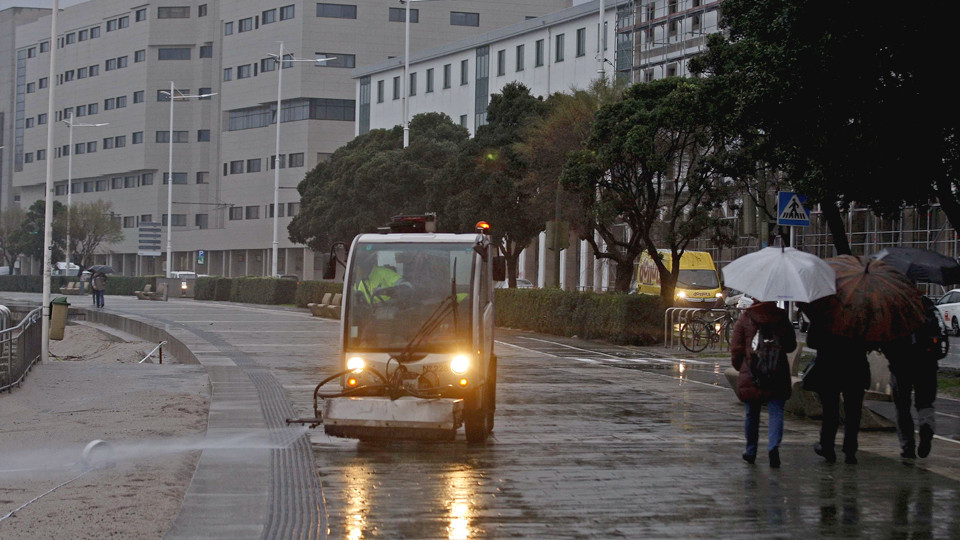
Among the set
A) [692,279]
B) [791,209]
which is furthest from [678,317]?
[692,279]

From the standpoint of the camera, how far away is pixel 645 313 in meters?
30.5

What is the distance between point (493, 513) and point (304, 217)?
2753 inches

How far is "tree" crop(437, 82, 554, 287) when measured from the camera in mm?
47531

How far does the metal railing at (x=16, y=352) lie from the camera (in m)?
18.2

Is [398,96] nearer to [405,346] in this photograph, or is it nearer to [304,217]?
[304,217]

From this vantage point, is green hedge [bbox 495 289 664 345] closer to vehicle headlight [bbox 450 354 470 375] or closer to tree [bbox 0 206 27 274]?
vehicle headlight [bbox 450 354 470 375]

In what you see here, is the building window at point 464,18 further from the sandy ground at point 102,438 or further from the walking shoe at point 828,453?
the walking shoe at point 828,453

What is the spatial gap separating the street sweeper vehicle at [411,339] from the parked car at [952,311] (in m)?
28.5

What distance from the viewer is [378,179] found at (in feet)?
208

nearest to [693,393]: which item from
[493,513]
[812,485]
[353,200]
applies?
[812,485]

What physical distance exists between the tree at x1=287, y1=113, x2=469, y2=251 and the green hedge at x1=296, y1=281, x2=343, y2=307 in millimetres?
4481

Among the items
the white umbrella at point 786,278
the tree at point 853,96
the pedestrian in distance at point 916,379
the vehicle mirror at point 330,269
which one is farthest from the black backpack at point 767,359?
the tree at point 853,96

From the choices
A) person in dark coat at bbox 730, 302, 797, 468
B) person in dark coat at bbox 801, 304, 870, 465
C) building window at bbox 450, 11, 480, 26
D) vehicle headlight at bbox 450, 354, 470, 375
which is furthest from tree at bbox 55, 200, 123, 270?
person in dark coat at bbox 801, 304, 870, 465

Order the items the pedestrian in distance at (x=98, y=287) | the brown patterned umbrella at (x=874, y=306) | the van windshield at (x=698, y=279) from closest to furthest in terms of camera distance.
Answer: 1. the brown patterned umbrella at (x=874, y=306)
2. the van windshield at (x=698, y=279)
3. the pedestrian in distance at (x=98, y=287)
